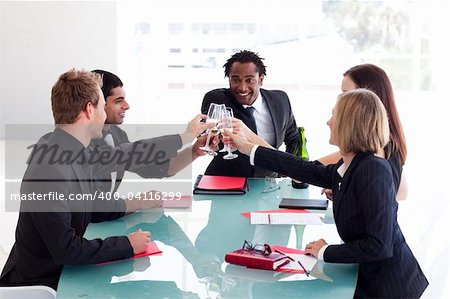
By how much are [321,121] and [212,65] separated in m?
1.89

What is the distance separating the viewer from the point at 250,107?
13.2 feet

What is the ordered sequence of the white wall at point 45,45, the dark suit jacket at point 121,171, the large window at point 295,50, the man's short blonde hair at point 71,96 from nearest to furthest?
the man's short blonde hair at point 71,96, the dark suit jacket at point 121,171, the white wall at point 45,45, the large window at point 295,50

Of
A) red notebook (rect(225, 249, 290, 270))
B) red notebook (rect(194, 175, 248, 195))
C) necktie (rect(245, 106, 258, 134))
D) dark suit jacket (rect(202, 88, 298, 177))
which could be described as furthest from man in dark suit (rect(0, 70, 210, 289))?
necktie (rect(245, 106, 258, 134))

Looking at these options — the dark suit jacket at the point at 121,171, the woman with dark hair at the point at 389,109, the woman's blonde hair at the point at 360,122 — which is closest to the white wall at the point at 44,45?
the dark suit jacket at the point at 121,171

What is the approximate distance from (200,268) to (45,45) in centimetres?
699

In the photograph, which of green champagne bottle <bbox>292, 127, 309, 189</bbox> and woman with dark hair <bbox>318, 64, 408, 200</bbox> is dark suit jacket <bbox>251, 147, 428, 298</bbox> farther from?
green champagne bottle <bbox>292, 127, 309, 189</bbox>

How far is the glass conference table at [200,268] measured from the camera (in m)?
2.17

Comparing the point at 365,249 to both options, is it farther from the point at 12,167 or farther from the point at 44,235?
the point at 12,167

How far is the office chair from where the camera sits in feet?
7.95

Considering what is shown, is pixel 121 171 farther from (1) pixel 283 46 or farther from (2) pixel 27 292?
(1) pixel 283 46

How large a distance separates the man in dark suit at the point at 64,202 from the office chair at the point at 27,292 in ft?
0.22

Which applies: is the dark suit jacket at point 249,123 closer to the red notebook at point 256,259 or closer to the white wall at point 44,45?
the red notebook at point 256,259

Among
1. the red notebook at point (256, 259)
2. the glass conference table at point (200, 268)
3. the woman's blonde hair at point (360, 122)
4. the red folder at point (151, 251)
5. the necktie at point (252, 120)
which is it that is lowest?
the glass conference table at point (200, 268)

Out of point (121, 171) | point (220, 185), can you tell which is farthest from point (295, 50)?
point (121, 171)
